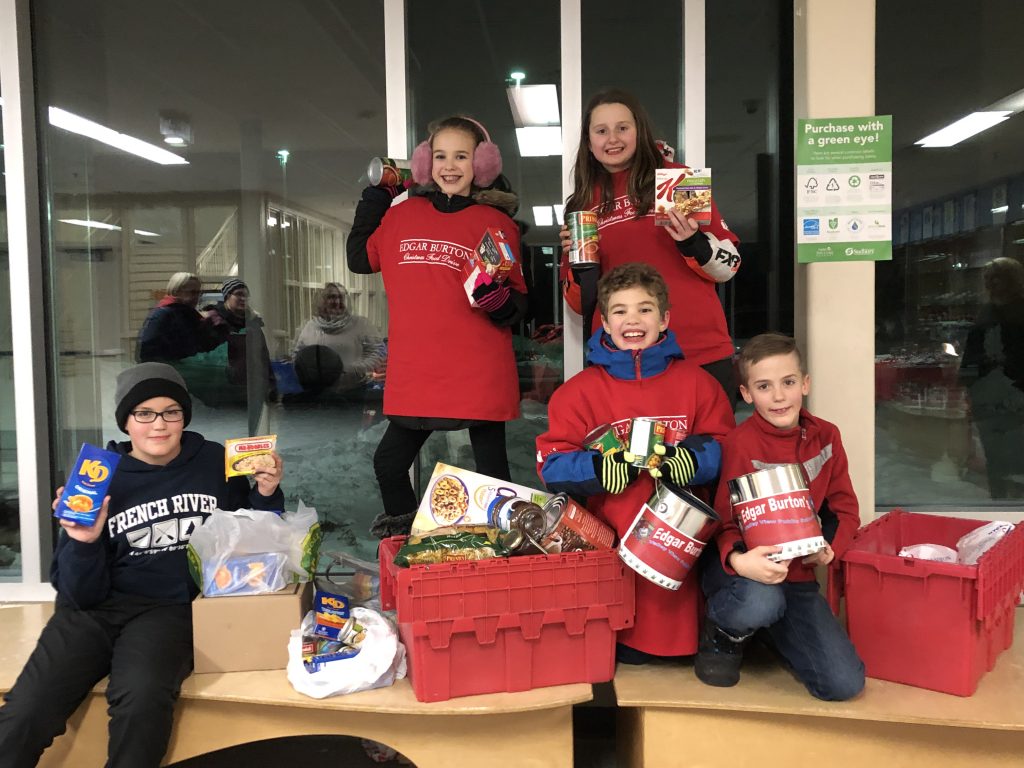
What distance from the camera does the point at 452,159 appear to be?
2496 mm

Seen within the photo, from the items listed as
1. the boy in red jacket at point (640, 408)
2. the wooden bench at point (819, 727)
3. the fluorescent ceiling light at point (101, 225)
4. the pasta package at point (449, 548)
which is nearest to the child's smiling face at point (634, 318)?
the boy in red jacket at point (640, 408)

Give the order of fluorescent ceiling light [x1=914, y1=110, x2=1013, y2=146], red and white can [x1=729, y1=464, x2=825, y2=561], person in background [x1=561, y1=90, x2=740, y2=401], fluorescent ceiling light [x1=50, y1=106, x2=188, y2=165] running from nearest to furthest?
1. red and white can [x1=729, y1=464, x2=825, y2=561]
2. person in background [x1=561, y1=90, x2=740, y2=401]
3. fluorescent ceiling light [x1=914, y1=110, x2=1013, y2=146]
4. fluorescent ceiling light [x1=50, y1=106, x2=188, y2=165]

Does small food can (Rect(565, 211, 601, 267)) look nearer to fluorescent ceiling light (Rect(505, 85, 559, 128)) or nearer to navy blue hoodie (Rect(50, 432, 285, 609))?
fluorescent ceiling light (Rect(505, 85, 559, 128))

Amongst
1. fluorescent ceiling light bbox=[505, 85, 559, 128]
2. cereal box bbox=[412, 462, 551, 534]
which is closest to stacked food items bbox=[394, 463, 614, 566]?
cereal box bbox=[412, 462, 551, 534]

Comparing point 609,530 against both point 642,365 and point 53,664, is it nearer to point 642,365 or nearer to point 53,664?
point 642,365

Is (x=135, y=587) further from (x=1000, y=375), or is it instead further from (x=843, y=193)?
(x=1000, y=375)

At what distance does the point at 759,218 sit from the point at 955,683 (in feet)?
5.45

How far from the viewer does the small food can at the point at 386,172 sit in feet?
8.55

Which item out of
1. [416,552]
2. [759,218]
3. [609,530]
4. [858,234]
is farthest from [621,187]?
[416,552]

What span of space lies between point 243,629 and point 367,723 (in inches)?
16.6

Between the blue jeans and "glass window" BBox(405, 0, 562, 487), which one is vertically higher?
"glass window" BBox(405, 0, 562, 487)

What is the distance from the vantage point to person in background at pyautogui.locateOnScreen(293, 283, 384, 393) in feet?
10.2

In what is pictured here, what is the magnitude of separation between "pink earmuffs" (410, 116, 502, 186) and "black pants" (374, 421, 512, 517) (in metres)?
0.81

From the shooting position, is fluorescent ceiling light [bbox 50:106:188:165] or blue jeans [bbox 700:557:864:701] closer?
blue jeans [bbox 700:557:864:701]
